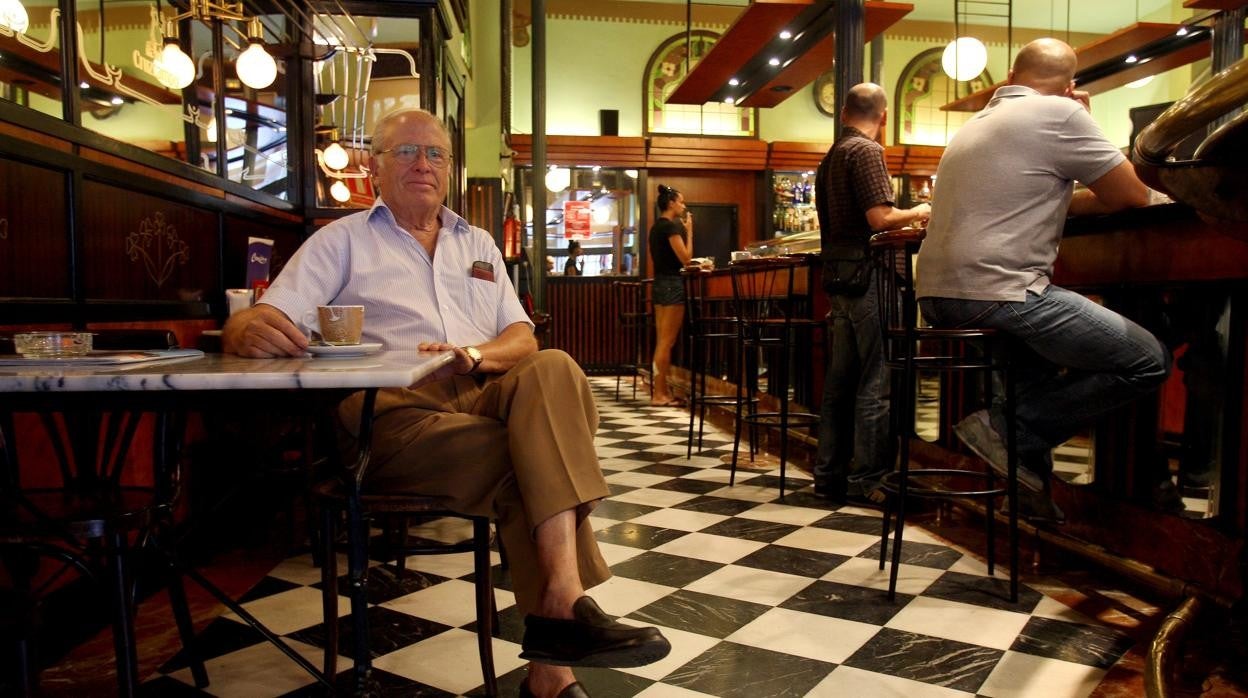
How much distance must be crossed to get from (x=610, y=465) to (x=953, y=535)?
78.1 inches

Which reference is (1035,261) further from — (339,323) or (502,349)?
(339,323)

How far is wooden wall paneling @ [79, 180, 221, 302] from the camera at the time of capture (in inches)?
97.5

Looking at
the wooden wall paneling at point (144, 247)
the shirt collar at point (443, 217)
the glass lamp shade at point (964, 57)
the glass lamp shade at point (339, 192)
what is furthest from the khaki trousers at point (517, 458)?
the glass lamp shade at point (964, 57)

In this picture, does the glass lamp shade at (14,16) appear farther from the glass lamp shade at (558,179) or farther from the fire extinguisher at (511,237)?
the glass lamp shade at (558,179)

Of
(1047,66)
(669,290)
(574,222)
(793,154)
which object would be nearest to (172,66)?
(1047,66)

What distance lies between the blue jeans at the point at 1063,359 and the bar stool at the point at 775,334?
1.23m

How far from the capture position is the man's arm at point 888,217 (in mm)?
3301

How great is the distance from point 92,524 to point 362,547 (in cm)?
44

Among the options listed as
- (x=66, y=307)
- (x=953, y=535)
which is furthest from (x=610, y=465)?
(x=66, y=307)

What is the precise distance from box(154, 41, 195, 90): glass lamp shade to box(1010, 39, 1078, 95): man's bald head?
283 cm

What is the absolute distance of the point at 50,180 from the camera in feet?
7.42

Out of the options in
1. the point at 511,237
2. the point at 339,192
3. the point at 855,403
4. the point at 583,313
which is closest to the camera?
the point at 855,403

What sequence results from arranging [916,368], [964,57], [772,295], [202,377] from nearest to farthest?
[202,377]
[916,368]
[772,295]
[964,57]

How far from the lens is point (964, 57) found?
7.19 metres
